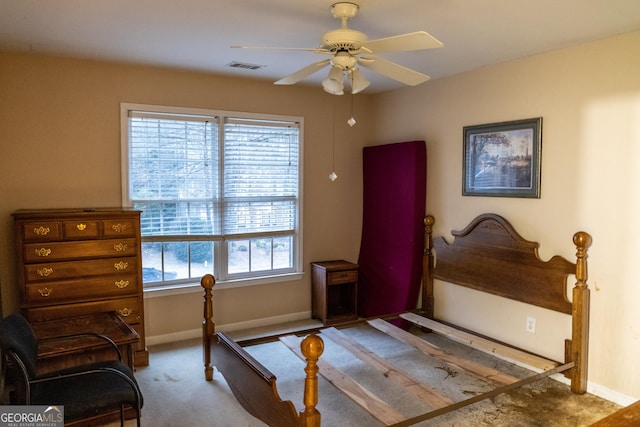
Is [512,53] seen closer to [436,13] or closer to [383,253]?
[436,13]

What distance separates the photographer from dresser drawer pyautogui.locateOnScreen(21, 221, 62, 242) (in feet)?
10.3

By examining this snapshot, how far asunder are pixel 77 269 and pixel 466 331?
3.09 meters

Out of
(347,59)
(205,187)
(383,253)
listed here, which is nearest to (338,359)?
(383,253)

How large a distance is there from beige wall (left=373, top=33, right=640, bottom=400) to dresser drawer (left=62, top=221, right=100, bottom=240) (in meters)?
3.02

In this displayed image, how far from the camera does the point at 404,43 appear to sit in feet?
7.36

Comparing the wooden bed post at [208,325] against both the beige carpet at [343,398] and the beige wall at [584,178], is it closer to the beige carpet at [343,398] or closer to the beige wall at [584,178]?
the beige carpet at [343,398]

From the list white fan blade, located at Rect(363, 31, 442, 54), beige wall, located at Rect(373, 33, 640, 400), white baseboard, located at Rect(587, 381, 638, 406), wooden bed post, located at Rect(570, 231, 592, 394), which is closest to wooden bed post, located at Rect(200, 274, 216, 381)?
white fan blade, located at Rect(363, 31, 442, 54)

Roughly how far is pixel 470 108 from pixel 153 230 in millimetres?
2997

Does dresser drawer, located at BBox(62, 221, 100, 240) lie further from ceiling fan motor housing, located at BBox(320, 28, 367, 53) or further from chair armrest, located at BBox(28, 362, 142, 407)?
ceiling fan motor housing, located at BBox(320, 28, 367, 53)

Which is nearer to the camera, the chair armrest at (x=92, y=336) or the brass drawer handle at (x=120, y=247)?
the chair armrest at (x=92, y=336)

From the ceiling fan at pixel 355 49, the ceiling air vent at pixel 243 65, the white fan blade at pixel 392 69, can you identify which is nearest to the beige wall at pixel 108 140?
the ceiling air vent at pixel 243 65

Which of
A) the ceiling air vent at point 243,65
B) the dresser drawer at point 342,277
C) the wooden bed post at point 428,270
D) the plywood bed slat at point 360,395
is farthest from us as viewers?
the dresser drawer at point 342,277

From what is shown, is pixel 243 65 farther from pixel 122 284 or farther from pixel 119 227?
pixel 122 284

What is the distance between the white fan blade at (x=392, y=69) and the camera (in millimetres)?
2559
